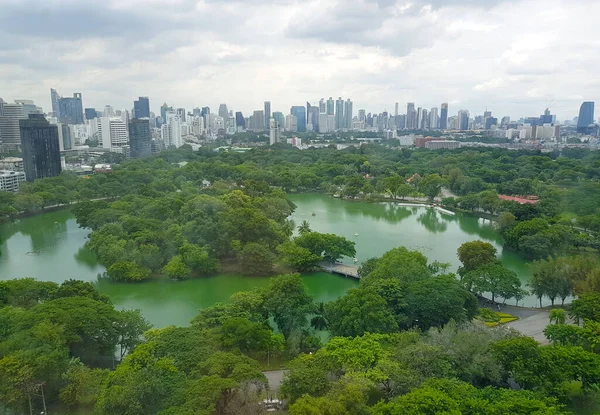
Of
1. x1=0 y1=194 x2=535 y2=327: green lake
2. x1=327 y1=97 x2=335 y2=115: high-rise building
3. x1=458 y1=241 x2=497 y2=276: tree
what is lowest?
x1=0 y1=194 x2=535 y2=327: green lake

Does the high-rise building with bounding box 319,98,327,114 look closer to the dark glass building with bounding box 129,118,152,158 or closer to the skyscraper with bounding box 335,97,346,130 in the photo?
the skyscraper with bounding box 335,97,346,130

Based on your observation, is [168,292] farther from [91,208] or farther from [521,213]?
[521,213]

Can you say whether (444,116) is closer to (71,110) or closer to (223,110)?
(223,110)

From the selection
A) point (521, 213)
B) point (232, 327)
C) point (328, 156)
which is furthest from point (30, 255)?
point (328, 156)

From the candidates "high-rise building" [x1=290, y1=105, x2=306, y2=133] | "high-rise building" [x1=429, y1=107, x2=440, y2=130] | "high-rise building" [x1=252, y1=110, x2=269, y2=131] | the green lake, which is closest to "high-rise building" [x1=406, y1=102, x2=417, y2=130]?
"high-rise building" [x1=429, y1=107, x2=440, y2=130]

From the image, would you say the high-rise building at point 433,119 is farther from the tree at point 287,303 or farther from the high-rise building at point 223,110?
the tree at point 287,303

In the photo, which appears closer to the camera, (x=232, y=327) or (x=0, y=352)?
(x=0, y=352)
